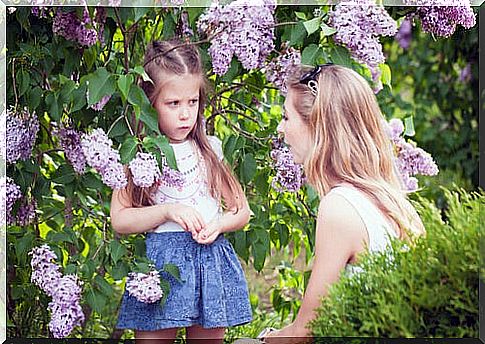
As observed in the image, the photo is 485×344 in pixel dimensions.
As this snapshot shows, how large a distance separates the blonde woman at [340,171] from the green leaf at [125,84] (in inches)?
15.2

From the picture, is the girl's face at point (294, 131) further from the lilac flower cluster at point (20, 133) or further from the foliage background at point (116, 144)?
the lilac flower cluster at point (20, 133)

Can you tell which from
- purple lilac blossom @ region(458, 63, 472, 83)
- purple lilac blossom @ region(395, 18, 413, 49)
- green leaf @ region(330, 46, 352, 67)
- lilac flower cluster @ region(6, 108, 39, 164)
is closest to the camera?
green leaf @ region(330, 46, 352, 67)

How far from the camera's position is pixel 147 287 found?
2133 millimetres

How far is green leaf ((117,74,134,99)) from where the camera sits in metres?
2.09

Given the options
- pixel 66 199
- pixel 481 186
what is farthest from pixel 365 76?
pixel 66 199

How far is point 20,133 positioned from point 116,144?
262mm

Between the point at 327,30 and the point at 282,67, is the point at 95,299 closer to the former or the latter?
the point at 282,67

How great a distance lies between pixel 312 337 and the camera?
2.03 meters

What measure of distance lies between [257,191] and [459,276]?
65 centimetres

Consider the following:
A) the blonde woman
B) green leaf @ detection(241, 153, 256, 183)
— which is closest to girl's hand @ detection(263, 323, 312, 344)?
the blonde woman

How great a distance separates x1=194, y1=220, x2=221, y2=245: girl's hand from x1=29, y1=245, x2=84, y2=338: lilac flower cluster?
0.31 metres

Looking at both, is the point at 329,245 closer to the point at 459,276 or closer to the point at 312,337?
the point at 312,337

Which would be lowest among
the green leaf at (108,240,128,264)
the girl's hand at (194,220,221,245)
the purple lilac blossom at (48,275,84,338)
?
the purple lilac blossom at (48,275,84,338)

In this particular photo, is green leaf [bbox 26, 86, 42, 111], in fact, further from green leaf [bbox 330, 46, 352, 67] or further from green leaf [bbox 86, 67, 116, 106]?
green leaf [bbox 330, 46, 352, 67]
